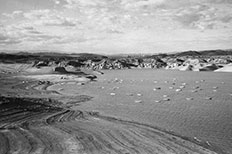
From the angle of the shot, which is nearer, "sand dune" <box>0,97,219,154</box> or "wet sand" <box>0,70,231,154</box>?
"sand dune" <box>0,97,219,154</box>

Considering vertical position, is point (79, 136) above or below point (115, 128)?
above

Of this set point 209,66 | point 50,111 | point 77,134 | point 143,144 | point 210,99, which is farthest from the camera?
point 209,66

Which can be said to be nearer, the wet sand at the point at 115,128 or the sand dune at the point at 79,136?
the sand dune at the point at 79,136

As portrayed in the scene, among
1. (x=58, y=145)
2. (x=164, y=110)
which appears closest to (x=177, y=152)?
(x=58, y=145)

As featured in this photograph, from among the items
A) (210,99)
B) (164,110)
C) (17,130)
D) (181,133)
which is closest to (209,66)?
(210,99)

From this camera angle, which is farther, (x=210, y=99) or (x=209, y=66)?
(x=209, y=66)

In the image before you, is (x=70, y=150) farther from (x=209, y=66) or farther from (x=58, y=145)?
(x=209, y=66)

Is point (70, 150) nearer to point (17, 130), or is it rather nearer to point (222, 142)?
point (17, 130)

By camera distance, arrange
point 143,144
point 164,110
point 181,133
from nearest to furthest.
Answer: point 143,144 < point 181,133 < point 164,110

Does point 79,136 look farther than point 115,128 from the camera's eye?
No
